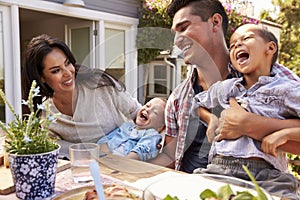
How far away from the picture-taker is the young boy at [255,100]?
979 millimetres

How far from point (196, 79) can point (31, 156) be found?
829 millimetres

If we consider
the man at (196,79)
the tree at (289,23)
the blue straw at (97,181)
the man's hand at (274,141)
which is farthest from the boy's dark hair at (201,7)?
the tree at (289,23)

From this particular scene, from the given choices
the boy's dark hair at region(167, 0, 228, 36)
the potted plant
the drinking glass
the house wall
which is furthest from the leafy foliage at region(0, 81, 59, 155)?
the house wall

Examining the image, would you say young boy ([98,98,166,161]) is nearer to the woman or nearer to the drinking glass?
the woman

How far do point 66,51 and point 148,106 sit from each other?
0.58m

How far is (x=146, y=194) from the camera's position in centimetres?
52

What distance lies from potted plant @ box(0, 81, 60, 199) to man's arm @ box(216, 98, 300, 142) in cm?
63

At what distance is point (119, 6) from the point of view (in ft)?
16.1

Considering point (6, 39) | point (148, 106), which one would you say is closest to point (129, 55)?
point (148, 106)

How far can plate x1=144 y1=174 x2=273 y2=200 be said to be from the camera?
0.55 meters

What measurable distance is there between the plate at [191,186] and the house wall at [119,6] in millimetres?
4334

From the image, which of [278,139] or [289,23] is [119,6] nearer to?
[278,139]

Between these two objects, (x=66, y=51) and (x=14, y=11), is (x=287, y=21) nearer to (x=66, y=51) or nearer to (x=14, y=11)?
(x=14, y=11)

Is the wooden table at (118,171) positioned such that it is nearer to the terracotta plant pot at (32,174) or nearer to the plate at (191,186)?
the terracotta plant pot at (32,174)
